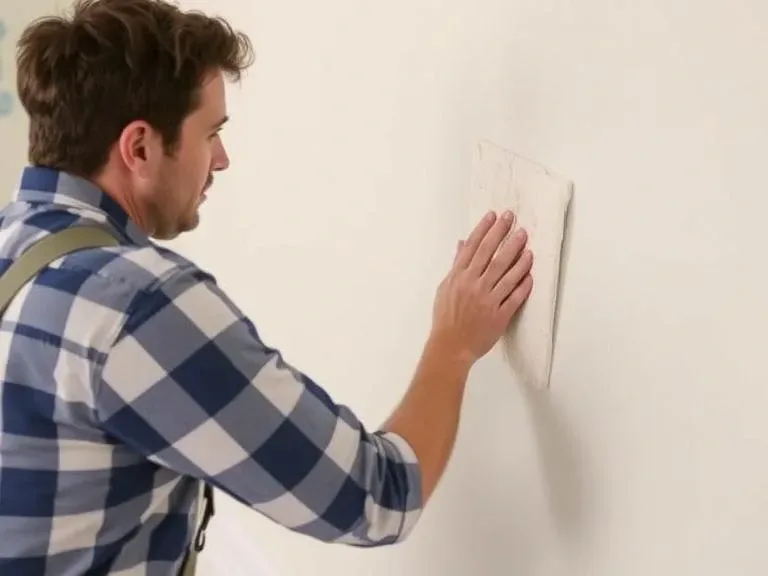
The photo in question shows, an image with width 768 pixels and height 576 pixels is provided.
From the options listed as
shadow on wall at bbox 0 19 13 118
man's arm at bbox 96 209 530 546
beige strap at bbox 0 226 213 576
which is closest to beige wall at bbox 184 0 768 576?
man's arm at bbox 96 209 530 546

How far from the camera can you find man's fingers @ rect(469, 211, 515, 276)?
3.08 feet

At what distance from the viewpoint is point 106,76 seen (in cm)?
86

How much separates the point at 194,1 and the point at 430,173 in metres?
0.93

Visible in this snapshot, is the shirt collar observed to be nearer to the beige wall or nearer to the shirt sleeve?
the shirt sleeve

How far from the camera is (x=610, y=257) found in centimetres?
81

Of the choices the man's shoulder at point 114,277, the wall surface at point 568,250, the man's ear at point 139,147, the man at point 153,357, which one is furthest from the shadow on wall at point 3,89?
the man's shoulder at point 114,277

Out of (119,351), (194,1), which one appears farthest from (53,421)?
(194,1)

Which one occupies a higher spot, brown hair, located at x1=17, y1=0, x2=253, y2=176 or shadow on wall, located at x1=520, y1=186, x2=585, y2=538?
brown hair, located at x1=17, y1=0, x2=253, y2=176

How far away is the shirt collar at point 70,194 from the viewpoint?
868mm

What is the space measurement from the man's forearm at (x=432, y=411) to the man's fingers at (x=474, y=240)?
3.4 inches

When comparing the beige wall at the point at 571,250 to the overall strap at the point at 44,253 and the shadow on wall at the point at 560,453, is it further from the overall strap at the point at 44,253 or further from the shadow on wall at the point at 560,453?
the overall strap at the point at 44,253

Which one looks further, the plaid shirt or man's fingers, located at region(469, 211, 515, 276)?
man's fingers, located at region(469, 211, 515, 276)

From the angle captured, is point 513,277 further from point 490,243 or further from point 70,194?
point 70,194

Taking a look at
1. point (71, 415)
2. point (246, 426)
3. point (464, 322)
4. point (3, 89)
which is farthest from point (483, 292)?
point (3, 89)
